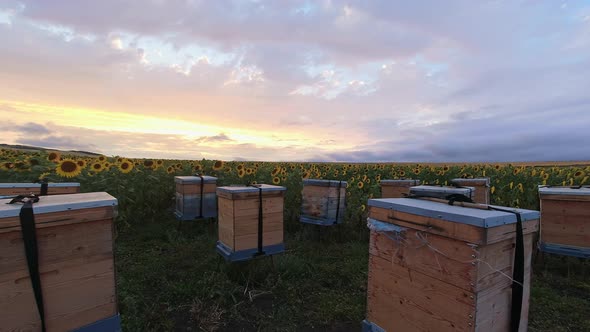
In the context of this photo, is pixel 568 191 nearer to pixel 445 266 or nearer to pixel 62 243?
pixel 445 266

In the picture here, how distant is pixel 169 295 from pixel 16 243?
3284 mm

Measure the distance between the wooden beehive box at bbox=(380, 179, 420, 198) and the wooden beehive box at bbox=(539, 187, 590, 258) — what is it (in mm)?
2875

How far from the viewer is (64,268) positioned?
2.53 m

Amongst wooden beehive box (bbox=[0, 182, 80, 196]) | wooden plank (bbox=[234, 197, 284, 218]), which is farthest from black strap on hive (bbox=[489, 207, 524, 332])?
wooden beehive box (bbox=[0, 182, 80, 196])

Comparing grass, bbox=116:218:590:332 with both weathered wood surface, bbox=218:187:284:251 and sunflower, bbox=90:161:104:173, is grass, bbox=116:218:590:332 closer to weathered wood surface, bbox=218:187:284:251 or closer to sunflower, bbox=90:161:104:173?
weathered wood surface, bbox=218:187:284:251

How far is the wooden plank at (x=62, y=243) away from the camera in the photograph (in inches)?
89.0

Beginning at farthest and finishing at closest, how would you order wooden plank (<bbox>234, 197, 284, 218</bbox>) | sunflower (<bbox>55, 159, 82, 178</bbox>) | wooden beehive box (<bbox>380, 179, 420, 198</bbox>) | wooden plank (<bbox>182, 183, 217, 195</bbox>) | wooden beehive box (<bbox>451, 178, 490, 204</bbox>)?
wooden beehive box (<bbox>380, 179, 420, 198</bbox>), wooden plank (<bbox>182, 183, 217, 195</bbox>), wooden beehive box (<bbox>451, 178, 490, 204</bbox>), sunflower (<bbox>55, 159, 82, 178</bbox>), wooden plank (<bbox>234, 197, 284, 218</bbox>)

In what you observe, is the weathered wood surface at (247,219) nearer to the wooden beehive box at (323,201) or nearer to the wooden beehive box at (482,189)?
the wooden beehive box at (323,201)

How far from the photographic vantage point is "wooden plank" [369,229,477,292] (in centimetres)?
237

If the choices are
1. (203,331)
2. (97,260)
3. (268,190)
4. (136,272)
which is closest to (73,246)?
(97,260)

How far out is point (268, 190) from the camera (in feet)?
18.4

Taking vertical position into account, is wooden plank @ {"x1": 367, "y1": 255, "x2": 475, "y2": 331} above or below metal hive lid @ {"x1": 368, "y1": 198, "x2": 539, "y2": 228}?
below

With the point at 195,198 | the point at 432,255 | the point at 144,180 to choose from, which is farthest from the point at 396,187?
the point at 144,180

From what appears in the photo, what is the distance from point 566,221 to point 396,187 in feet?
11.8
